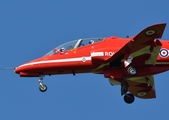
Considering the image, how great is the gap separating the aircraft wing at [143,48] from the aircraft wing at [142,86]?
3.42 metres

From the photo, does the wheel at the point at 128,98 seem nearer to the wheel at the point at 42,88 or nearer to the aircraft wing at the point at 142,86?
the aircraft wing at the point at 142,86

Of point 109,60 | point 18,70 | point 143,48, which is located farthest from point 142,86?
point 18,70

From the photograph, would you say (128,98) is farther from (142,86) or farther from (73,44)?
(73,44)

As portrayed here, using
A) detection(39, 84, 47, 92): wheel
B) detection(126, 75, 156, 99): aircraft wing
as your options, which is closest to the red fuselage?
detection(39, 84, 47, 92): wheel

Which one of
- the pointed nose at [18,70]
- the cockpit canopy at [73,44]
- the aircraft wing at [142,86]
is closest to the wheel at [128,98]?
the aircraft wing at [142,86]

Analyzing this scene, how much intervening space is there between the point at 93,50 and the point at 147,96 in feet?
25.3

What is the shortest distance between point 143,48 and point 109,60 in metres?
2.67

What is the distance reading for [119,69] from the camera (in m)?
46.0

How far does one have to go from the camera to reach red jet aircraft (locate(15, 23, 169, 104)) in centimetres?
4444

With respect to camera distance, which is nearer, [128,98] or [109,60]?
[109,60]

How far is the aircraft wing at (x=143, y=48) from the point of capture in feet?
139

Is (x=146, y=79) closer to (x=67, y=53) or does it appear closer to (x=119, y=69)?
(x=119, y=69)

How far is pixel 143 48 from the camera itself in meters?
44.2

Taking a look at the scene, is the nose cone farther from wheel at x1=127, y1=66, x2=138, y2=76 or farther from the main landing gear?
wheel at x1=127, y1=66, x2=138, y2=76
